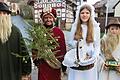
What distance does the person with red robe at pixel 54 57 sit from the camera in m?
4.77

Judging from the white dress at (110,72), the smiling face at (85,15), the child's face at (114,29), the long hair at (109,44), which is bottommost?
the white dress at (110,72)

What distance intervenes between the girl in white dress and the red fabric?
0.12 m

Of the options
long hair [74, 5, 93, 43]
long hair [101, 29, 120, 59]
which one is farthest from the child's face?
Answer: long hair [74, 5, 93, 43]

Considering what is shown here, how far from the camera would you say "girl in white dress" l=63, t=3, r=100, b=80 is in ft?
15.2

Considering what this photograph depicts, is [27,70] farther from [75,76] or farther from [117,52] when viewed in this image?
[117,52]

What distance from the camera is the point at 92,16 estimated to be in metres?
4.72

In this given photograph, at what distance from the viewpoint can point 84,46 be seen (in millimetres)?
4680

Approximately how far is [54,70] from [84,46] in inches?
22.2

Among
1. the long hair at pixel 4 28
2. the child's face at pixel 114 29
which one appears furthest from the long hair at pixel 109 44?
the long hair at pixel 4 28

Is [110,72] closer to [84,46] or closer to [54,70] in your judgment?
[84,46]

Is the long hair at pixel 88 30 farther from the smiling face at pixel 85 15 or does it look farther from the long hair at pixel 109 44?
the long hair at pixel 109 44

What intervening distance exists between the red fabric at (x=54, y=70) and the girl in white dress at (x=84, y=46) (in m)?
0.12

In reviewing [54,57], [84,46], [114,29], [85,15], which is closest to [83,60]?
[84,46]

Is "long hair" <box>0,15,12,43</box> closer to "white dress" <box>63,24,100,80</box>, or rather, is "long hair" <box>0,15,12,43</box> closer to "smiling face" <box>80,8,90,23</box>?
"white dress" <box>63,24,100,80</box>
